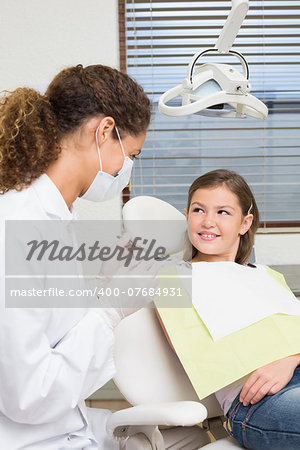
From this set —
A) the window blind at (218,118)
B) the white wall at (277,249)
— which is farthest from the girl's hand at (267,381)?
the window blind at (218,118)

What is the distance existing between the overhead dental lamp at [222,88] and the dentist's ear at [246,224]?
0.33 metres

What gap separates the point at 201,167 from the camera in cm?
253

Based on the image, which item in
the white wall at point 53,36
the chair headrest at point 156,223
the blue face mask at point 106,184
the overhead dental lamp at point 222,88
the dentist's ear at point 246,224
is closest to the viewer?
the blue face mask at point 106,184

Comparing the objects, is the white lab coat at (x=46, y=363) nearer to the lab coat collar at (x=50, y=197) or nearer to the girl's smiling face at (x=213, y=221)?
the lab coat collar at (x=50, y=197)

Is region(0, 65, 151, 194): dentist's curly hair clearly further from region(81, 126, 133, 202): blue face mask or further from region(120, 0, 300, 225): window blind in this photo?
region(120, 0, 300, 225): window blind

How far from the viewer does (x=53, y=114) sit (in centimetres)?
118

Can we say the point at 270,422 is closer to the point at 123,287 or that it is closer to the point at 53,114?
the point at 123,287

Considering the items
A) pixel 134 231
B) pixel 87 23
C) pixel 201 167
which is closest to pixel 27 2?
pixel 87 23

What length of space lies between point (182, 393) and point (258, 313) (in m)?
0.30

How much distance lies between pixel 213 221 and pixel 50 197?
0.63 m

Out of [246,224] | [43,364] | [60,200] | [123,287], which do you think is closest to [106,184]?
[60,200]

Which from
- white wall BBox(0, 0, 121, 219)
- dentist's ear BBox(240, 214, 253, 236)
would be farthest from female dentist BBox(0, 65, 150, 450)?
white wall BBox(0, 0, 121, 219)

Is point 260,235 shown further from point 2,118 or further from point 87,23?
point 2,118

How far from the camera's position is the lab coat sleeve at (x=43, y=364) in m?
0.95
